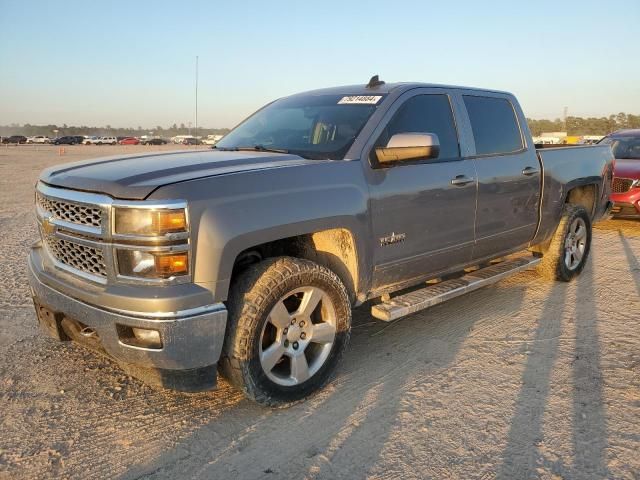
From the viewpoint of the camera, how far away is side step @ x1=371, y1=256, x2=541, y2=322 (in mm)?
3732

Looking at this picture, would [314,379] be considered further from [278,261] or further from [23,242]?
[23,242]

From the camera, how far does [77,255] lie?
3074 mm

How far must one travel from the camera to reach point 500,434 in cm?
298

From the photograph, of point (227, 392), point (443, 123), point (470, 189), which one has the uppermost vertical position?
point (443, 123)

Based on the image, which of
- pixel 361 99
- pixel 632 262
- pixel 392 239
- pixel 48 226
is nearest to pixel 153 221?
pixel 48 226

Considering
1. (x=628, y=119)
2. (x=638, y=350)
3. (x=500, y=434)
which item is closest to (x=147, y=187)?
(x=500, y=434)

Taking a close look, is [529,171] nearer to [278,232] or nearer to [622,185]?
[278,232]

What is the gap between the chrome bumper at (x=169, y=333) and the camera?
273cm

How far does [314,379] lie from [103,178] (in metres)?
1.72

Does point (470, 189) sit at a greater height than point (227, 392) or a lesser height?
greater

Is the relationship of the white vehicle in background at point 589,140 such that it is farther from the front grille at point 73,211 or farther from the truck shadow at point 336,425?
the front grille at point 73,211

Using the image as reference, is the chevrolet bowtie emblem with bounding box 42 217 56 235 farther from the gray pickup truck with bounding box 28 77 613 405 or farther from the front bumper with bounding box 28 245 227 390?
the front bumper with bounding box 28 245 227 390

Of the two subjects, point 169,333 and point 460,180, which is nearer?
point 169,333

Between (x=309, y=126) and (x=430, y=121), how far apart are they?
0.95 meters
